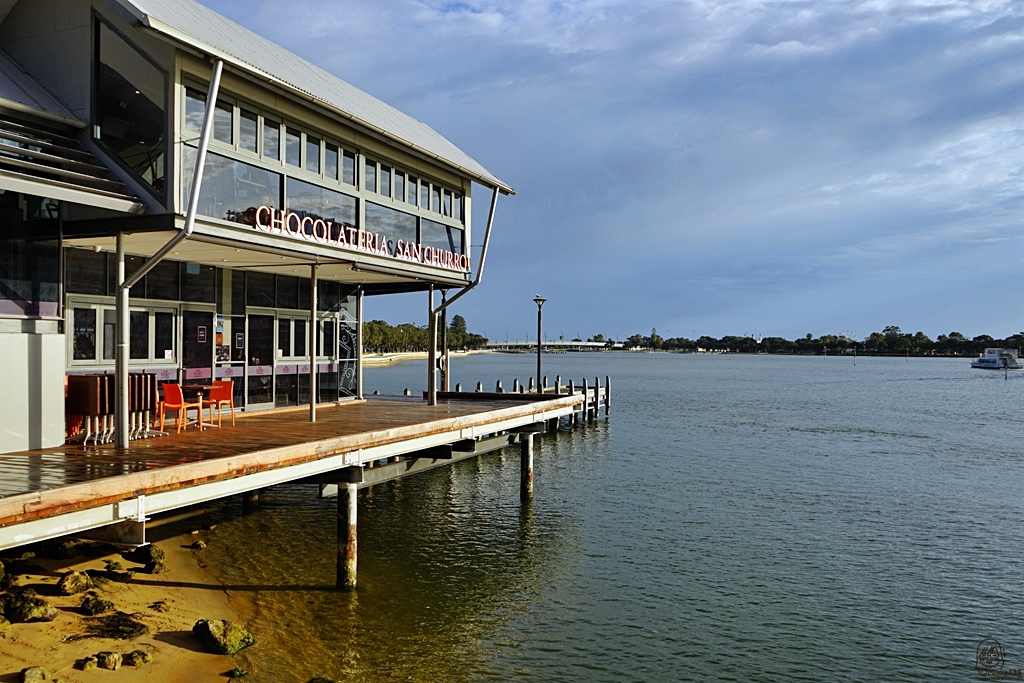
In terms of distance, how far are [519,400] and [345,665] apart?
38.4 feet

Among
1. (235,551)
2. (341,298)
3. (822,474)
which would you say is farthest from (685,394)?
(235,551)

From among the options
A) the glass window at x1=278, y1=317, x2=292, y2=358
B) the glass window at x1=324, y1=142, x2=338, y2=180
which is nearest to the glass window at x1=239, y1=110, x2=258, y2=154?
the glass window at x1=324, y1=142, x2=338, y2=180

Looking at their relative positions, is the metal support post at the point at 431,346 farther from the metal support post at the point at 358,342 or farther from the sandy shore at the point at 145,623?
the sandy shore at the point at 145,623

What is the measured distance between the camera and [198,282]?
15.7 meters

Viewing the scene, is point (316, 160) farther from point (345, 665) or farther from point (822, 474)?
point (822, 474)

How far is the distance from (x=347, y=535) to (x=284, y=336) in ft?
22.3

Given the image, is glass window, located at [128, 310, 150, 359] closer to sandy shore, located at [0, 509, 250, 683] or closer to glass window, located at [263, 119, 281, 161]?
sandy shore, located at [0, 509, 250, 683]

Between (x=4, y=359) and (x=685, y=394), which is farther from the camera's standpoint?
(x=685, y=394)

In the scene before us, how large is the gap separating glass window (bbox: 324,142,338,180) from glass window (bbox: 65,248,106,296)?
14.4 ft

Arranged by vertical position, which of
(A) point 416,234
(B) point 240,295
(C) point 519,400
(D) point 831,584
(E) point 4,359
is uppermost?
(A) point 416,234

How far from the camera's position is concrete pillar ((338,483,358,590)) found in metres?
13.1

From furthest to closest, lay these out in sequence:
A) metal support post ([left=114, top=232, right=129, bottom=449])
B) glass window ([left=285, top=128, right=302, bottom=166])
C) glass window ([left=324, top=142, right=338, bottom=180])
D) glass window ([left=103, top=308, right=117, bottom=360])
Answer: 1. glass window ([left=324, top=142, right=338, bottom=180])
2. glass window ([left=285, top=128, right=302, bottom=166])
3. glass window ([left=103, top=308, right=117, bottom=360])
4. metal support post ([left=114, top=232, right=129, bottom=449])

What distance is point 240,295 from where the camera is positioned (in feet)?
55.7

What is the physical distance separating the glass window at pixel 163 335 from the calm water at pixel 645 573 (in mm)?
3943
